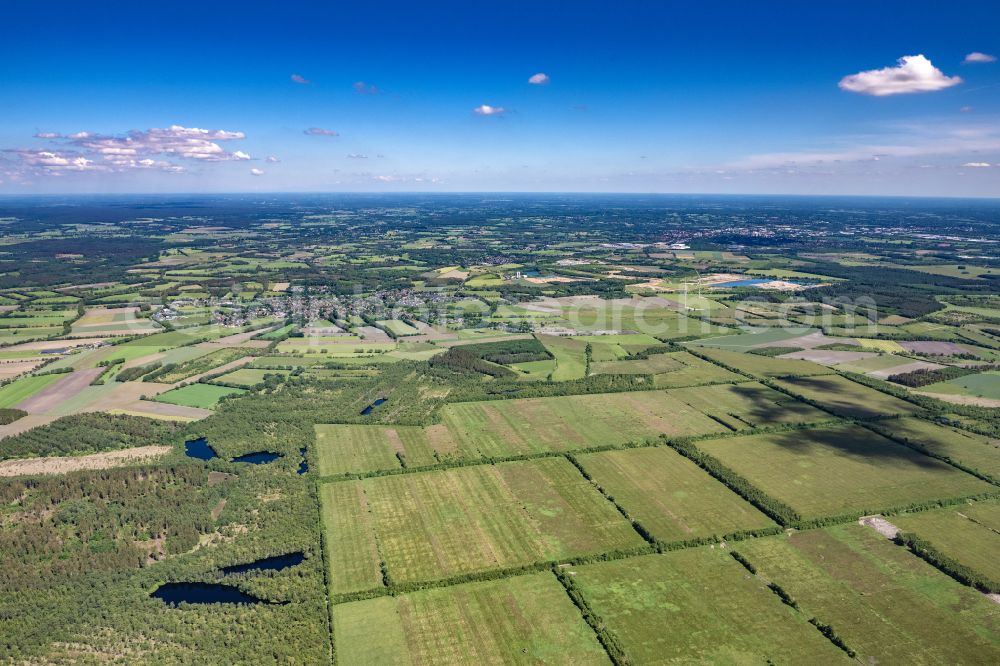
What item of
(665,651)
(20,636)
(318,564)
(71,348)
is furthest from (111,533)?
(71,348)

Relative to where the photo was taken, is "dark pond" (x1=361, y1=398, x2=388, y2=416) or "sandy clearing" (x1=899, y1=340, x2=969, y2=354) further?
"sandy clearing" (x1=899, y1=340, x2=969, y2=354)

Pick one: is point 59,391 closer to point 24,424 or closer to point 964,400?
point 24,424

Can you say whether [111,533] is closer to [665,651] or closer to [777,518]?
[665,651]

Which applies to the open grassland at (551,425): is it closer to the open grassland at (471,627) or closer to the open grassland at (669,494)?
the open grassland at (669,494)

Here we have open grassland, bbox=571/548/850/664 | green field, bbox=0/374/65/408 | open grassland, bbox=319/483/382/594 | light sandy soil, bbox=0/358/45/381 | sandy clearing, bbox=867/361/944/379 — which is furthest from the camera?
sandy clearing, bbox=867/361/944/379

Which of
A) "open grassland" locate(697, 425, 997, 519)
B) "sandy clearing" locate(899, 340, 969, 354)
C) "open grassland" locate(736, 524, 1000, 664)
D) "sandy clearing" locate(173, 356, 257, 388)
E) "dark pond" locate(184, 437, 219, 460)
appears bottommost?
"open grassland" locate(736, 524, 1000, 664)

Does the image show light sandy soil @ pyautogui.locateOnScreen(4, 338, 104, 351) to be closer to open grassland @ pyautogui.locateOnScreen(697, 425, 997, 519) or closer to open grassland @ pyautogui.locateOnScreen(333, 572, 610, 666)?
open grassland @ pyautogui.locateOnScreen(333, 572, 610, 666)

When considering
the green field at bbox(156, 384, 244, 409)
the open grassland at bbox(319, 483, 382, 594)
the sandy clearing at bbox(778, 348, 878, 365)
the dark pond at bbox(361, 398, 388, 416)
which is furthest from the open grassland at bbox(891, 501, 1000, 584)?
the green field at bbox(156, 384, 244, 409)
